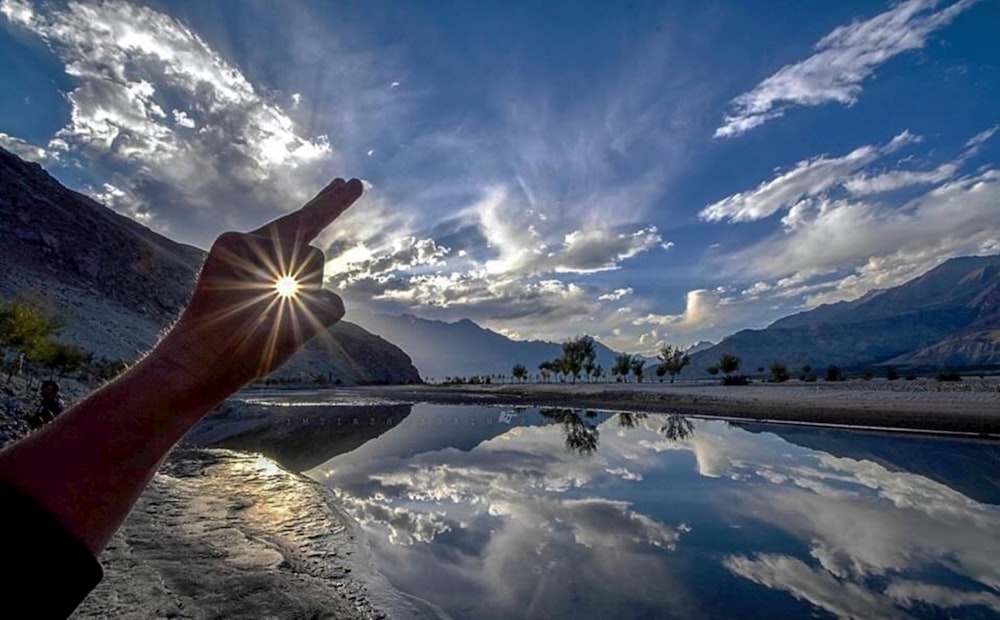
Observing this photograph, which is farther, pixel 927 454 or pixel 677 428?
pixel 677 428

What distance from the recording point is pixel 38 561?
0.96m

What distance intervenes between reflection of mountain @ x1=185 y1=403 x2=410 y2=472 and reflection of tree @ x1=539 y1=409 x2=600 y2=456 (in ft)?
38.9

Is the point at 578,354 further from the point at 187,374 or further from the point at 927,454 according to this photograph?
the point at 187,374

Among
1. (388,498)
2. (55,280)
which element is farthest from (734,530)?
(55,280)

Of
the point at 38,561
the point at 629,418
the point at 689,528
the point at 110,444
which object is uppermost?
the point at 110,444

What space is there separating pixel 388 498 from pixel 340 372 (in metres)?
158

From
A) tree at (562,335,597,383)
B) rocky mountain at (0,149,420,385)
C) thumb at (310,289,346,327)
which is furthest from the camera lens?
tree at (562,335,597,383)

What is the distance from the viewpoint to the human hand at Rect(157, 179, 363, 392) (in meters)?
1.45

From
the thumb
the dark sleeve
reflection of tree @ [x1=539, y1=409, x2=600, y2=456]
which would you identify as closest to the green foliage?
reflection of tree @ [x1=539, y1=409, x2=600, y2=456]

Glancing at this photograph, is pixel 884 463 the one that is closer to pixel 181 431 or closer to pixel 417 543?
pixel 417 543

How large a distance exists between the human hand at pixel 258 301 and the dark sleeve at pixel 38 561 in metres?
0.47

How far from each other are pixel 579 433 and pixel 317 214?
3120 centimetres

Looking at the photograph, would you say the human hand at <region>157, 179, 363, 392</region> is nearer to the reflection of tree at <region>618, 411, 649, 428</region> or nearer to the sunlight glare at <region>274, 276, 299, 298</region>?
the sunlight glare at <region>274, 276, 299, 298</region>

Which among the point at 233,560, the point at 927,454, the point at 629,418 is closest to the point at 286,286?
the point at 233,560
